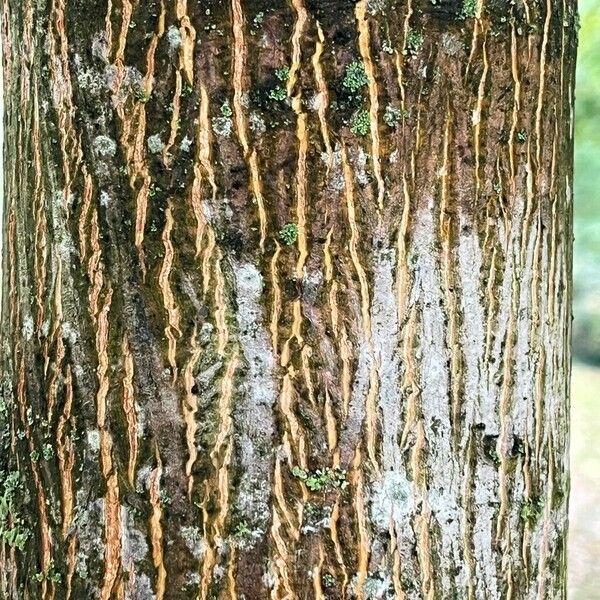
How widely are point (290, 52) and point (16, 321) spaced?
649 mm

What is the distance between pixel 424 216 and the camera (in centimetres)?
125

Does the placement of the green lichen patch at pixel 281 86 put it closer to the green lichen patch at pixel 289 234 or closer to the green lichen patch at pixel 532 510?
the green lichen patch at pixel 289 234

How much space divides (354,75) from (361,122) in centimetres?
7

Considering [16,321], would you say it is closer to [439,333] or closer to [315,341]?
[315,341]

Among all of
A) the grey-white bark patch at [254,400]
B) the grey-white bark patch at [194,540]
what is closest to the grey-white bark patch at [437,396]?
the grey-white bark patch at [254,400]

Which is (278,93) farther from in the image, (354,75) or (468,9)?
(468,9)

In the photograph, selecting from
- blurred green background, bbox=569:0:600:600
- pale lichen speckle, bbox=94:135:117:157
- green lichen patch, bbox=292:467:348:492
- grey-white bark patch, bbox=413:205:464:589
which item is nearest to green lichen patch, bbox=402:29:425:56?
grey-white bark patch, bbox=413:205:464:589

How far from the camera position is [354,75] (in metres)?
1.21

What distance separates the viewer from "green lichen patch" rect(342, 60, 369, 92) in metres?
1.21

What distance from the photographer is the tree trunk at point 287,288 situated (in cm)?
122

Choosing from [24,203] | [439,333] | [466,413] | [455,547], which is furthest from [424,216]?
[24,203]

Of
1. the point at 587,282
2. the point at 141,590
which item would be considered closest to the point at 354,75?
the point at 141,590

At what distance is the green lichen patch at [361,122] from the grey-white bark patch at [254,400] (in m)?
0.25

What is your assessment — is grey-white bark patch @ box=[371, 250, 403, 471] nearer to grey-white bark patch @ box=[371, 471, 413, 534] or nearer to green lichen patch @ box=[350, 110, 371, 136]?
grey-white bark patch @ box=[371, 471, 413, 534]
